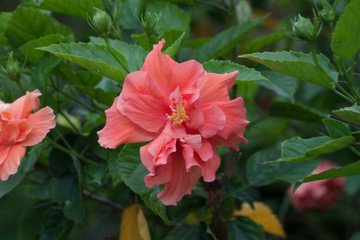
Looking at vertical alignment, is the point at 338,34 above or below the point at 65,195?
above

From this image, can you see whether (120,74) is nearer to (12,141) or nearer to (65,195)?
(12,141)

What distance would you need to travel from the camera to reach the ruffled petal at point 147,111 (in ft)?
2.30

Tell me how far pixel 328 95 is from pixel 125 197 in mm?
882

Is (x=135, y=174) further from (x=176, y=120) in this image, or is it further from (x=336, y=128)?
(x=336, y=128)

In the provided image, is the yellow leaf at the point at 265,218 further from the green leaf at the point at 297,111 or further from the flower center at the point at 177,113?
the flower center at the point at 177,113

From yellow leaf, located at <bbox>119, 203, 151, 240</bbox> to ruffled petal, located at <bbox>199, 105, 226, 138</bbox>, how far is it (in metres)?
0.32

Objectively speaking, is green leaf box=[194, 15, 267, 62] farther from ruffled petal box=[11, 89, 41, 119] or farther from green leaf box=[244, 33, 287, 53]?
ruffled petal box=[11, 89, 41, 119]

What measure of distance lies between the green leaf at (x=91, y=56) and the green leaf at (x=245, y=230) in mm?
432

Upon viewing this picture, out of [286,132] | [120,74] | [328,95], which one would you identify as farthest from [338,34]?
[286,132]

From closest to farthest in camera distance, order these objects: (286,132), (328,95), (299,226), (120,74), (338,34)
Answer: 1. (338,34)
2. (120,74)
3. (328,95)
4. (286,132)
5. (299,226)

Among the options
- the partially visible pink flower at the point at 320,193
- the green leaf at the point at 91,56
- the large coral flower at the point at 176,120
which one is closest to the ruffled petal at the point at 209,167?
the large coral flower at the point at 176,120

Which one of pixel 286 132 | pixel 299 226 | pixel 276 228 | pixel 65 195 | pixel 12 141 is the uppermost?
pixel 12 141

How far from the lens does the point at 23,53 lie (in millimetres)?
930

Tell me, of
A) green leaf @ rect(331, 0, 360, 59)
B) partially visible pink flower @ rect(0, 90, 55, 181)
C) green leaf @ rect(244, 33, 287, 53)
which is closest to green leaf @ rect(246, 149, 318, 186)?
green leaf @ rect(244, 33, 287, 53)
